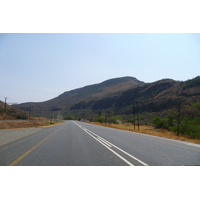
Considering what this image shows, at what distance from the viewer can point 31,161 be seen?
7453mm

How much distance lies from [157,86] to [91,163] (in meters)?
111

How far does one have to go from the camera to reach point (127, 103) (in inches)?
5002

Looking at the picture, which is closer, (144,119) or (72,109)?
(144,119)

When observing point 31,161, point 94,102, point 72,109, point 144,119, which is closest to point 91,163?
point 31,161

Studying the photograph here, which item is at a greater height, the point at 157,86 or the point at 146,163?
the point at 157,86
